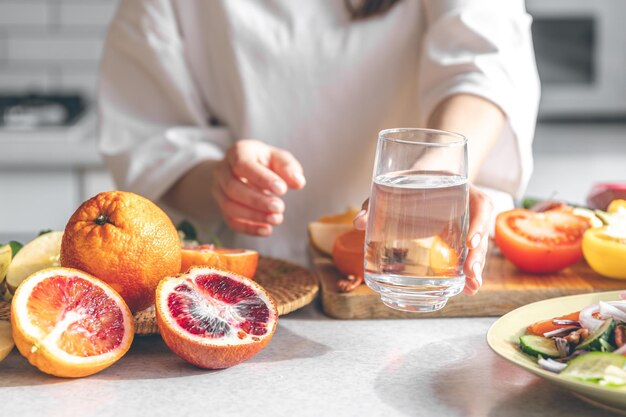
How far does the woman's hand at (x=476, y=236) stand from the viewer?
3.12 feet

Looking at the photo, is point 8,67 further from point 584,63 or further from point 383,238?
point 383,238

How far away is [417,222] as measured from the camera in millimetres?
896

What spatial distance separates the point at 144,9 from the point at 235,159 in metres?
0.53

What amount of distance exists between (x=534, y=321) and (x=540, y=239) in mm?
272

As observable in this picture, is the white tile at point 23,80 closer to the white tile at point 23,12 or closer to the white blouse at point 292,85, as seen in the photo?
the white tile at point 23,12

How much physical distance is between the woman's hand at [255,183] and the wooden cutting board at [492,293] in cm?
12

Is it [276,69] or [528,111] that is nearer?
[528,111]

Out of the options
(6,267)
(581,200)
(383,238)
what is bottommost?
(581,200)

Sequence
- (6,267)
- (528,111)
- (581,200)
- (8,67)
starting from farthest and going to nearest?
(8,67) → (581,200) → (528,111) → (6,267)

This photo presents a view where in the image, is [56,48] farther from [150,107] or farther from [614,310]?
[614,310]

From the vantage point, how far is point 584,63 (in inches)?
110

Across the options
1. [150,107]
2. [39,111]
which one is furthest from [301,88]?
[39,111]

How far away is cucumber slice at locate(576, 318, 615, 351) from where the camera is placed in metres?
0.85

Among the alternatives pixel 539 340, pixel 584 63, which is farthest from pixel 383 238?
pixel 584 63
